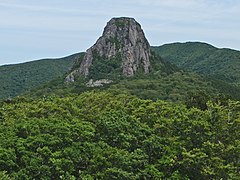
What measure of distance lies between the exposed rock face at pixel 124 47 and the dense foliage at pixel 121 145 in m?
93.3

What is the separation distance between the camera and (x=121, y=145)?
32188 millimetres

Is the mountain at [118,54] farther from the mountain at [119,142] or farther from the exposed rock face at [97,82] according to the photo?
the mountain at [119,142]

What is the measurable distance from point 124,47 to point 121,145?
342ft

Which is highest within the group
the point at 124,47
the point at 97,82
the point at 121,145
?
the point at 124,47

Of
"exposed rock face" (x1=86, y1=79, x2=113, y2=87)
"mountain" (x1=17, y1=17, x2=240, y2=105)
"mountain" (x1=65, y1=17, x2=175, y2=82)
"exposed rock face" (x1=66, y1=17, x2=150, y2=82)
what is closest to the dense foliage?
"mountain" (x1=17, y1=17, x2=240, y2=105)

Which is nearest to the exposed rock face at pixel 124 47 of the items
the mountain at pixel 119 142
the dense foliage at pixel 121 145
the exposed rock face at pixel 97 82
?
the exposed rock face at pixel 97 82

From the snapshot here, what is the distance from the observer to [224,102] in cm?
4597

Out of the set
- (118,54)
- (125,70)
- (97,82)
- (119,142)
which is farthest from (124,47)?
(119,142)

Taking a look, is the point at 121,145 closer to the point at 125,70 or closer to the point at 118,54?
the point at 125,70

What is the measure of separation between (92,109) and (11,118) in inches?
311

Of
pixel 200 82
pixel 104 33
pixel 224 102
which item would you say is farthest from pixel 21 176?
pixel 104 33

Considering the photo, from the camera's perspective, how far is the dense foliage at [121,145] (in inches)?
1125

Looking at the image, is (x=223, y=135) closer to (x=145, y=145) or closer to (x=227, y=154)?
(x=227, y=154)

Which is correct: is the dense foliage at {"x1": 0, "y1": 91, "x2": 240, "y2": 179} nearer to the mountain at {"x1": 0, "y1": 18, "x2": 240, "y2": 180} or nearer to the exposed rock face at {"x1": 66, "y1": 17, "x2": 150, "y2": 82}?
the mountain at {"x1": 0, "y1": 18, "x2": 240, "y2": 180}
